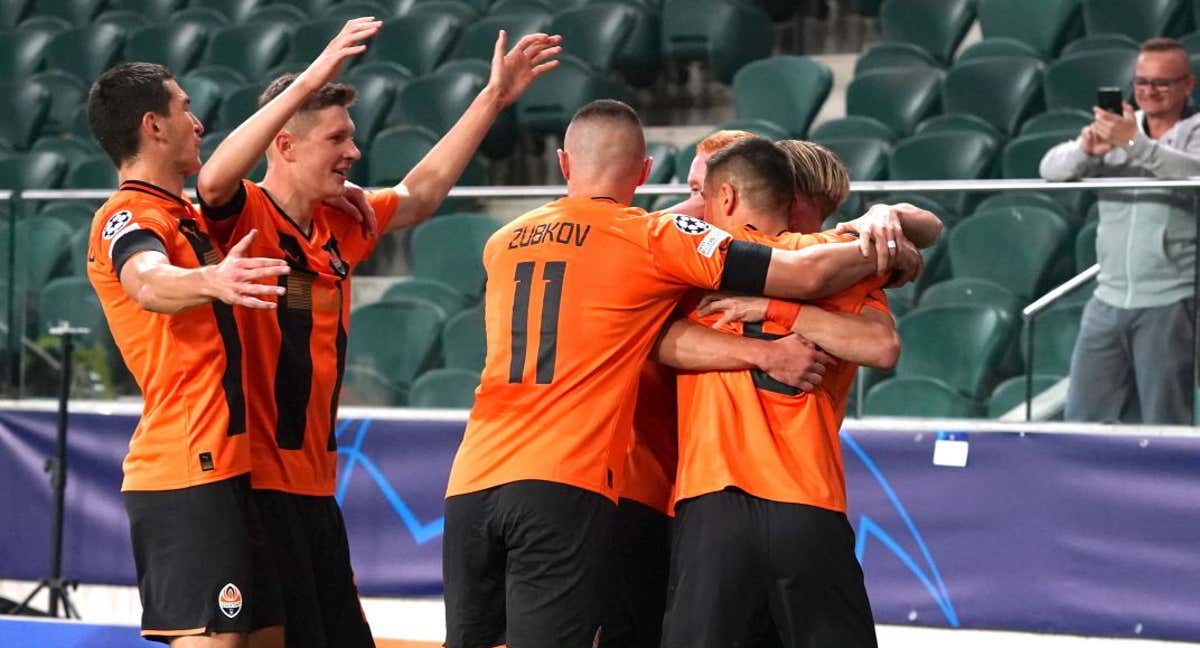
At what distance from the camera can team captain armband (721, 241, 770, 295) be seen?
3824 mm

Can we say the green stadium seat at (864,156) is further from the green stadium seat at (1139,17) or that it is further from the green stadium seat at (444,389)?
the green stadium seat at (444,389)

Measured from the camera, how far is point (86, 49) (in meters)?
12.2

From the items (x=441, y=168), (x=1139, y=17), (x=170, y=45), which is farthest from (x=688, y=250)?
(x=170, y=45)

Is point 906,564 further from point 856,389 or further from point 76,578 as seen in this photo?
point 76,578

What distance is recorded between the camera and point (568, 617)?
12.7 ft

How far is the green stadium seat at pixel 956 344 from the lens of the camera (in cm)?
620

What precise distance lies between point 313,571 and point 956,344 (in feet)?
9.62

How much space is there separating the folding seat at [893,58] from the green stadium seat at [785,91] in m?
0.31

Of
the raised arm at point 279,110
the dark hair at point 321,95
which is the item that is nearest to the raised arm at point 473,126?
the dark hair at point 321,95

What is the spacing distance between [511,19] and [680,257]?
712 cm

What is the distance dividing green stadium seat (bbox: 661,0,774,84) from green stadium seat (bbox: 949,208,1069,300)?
407 cm

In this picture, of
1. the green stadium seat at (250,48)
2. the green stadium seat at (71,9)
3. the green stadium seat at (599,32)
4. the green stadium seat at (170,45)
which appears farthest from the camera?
the green stadium seat at (71,9)

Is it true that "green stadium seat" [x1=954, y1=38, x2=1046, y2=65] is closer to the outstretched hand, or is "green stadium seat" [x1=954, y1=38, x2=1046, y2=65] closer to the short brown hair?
the outstretched hand

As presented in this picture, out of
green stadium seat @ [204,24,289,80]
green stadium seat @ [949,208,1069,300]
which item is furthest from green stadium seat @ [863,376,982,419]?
green stadium seat @ [204,24,289,80]
